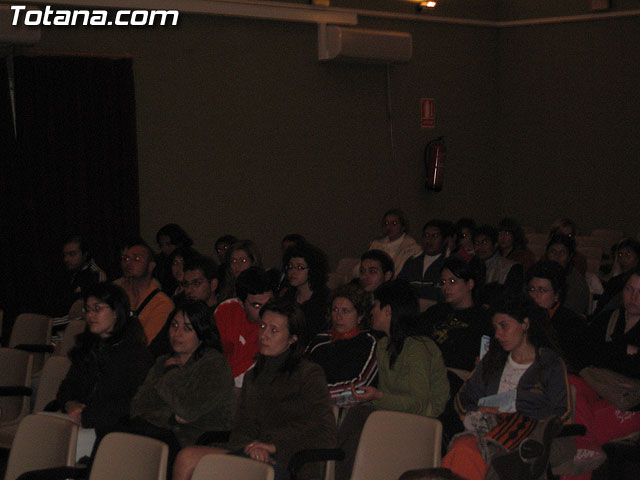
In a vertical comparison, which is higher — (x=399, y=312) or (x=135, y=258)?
(x=135, y=258)

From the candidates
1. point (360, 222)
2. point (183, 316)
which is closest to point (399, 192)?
point (360, 222)

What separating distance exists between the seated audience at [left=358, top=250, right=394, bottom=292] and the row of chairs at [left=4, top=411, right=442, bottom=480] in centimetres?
224

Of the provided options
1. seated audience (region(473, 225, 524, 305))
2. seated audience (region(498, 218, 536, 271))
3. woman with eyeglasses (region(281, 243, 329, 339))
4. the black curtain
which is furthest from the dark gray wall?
woman with eyeglasses (region(281, 243, 329, 339))

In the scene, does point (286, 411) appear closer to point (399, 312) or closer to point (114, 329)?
point (399, 312)

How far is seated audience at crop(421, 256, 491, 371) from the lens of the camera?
4574mm

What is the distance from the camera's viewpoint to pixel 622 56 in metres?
10.3

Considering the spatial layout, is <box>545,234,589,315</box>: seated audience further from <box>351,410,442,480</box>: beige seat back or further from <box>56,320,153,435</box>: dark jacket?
<box>56,320,153,435</box>: dark jacket

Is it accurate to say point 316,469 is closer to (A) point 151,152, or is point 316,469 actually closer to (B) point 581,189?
(A) point 151,152

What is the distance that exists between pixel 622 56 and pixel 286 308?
26.5 ft

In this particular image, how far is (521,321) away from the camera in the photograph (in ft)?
12.1

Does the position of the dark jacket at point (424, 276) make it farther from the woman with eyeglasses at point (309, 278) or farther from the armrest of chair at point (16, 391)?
the armrest of chair at point (16, 391)

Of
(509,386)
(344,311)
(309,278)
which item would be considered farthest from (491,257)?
(509,386)

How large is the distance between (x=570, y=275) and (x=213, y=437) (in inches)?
134

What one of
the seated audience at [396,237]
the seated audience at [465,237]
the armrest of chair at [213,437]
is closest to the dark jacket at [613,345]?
the armrest of chair at [213,437]
